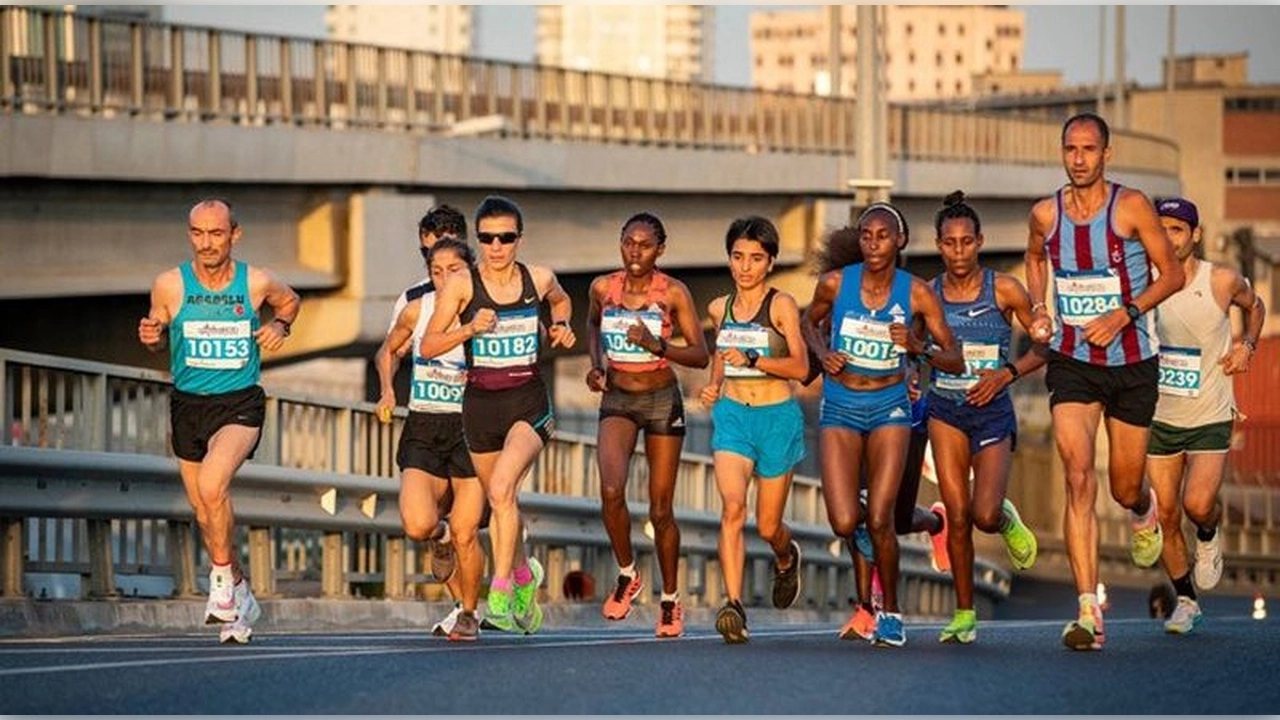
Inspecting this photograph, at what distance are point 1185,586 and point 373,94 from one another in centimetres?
2034

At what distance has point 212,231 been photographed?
15.7 meters

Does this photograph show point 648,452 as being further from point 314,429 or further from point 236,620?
point 314,429

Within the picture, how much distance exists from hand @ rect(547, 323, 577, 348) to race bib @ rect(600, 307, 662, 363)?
37 cm

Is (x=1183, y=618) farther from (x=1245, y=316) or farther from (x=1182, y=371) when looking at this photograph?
(x=1245, y=316)

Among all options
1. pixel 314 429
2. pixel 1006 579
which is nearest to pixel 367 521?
pixel 314 429

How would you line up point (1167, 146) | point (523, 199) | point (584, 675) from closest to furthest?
point (584, 675)
point (523, 199)
point (1167, 146)

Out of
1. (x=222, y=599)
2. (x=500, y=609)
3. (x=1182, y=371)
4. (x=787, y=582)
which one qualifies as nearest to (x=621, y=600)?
(x=787, y=582)

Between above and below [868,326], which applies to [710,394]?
below

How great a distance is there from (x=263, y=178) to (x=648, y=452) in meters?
16.8

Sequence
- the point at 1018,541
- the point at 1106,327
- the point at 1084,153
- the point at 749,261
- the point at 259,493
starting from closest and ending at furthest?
the point at 1084,153
the point at 1106,327
the point at 749,261
the point at 1018,541
the point at 259,493

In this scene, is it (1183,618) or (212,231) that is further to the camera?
(1183,618)

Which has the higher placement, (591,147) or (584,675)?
(591,147)

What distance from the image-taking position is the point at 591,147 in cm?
4041

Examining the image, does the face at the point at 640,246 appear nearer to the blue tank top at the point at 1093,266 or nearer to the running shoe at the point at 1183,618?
the blue tank top at the point at 1093,266
